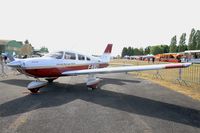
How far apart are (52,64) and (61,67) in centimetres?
66

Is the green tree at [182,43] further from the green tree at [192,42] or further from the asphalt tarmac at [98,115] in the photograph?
the asphalt tarmac at [98,115]

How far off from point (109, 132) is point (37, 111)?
2.82 m

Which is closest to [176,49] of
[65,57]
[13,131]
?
[65,57]

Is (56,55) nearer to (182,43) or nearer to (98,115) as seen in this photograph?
(98,115)

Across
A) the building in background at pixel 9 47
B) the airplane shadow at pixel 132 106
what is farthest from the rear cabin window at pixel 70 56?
the building in background at pixel 9 47

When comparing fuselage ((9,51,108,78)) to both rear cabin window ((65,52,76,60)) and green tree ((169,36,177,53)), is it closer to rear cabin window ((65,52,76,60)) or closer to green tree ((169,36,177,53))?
rear cabin window ((65,52,76,60))

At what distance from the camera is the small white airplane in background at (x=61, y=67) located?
8.79m

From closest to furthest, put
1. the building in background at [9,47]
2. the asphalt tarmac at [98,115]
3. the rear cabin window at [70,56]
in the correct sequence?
1. the asphalt tarmac at [98,115]
2. the rear cabin window at [70,56]
3. the building in background at [9,47]

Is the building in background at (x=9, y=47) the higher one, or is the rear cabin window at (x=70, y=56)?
the building in background at (x=9, y=47)

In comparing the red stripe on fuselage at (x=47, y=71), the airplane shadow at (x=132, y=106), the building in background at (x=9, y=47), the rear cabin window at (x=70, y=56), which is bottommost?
the airplane shadow at (x=132, y=106)

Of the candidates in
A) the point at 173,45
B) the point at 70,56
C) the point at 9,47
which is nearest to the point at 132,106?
the point at 70,56

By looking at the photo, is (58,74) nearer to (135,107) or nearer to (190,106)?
(135,107)

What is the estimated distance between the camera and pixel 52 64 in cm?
976

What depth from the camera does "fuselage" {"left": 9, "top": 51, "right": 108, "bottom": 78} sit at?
9.00m
